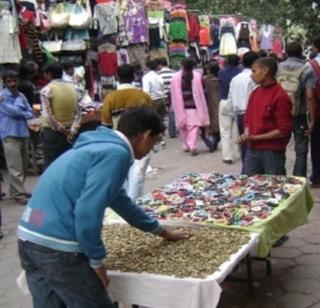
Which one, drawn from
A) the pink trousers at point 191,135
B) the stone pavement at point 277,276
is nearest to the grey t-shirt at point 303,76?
the stone pavement at point 277,276

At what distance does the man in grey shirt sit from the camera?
642cm

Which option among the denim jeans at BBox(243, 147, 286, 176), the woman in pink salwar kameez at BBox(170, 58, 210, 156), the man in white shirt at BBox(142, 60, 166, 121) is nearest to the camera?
the denim jeans at BBox(243, 147, 286, 176)

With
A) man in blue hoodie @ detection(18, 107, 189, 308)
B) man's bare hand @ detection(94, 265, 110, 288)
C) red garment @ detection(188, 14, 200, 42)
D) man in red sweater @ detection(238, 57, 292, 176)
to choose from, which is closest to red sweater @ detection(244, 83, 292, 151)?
man in red sweater @ detection(238, 57, 292, 176)

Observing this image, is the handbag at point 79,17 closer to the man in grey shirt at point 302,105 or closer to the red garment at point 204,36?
the man in grey shirt at point 302,105

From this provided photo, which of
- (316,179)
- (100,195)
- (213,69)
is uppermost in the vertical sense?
(100,195)

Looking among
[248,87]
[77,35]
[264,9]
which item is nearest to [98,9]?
[77,35]

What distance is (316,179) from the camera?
7082mm

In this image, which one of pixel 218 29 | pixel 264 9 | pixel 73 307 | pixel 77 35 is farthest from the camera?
pixel 264 9

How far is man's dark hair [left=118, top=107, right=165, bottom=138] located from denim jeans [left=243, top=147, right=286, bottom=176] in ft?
8.08

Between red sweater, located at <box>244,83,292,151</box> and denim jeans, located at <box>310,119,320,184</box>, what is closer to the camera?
red sweater, located at <box>244,83,292,151</box>

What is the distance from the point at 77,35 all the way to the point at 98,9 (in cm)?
82

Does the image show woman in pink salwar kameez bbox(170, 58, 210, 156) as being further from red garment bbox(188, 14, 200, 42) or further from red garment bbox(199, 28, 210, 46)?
red garment bbox(199, 28, 210, 46)

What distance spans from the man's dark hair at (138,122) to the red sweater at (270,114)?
92.1 inches

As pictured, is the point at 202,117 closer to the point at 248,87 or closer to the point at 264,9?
the point at 248,87
